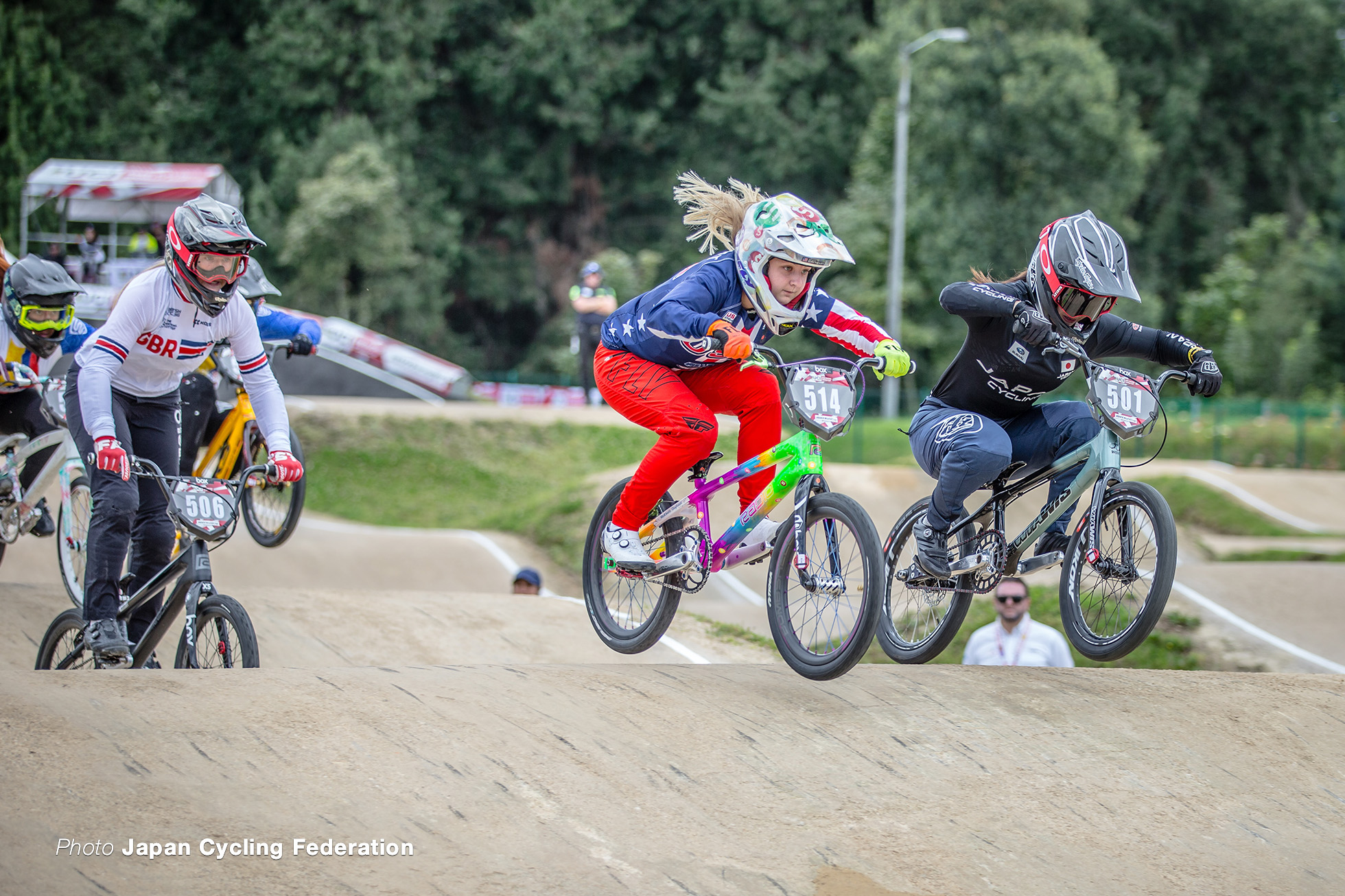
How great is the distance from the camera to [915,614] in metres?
6.97

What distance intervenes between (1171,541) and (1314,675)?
2.23 m

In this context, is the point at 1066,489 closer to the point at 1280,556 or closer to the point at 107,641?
the point at 107,641

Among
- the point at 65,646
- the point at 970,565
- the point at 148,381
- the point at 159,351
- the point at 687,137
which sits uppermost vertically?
the point at 687,137

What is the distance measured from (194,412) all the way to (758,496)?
174 inches

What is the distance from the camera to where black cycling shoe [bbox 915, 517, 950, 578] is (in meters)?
6.12

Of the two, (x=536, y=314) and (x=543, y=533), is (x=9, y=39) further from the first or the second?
(x=543, y=533)

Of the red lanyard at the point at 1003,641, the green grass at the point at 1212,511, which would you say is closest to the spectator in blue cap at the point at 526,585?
the red lanyard at the point at 1003,641

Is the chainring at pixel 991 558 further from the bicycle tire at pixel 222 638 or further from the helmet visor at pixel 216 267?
the helmet visor at pixel 216 267

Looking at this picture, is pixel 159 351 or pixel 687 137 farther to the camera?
pixel 687 137

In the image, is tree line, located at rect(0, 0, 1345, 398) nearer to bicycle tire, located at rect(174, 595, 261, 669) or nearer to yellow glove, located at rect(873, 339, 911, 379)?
yellow glove, located at rect(873, 339, 911, 379)

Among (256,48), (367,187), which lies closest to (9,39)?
(256,48)

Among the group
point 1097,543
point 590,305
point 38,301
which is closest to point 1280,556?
point 1097,543

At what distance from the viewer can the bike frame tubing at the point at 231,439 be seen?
8348 millimetres

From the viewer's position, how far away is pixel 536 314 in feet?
155
